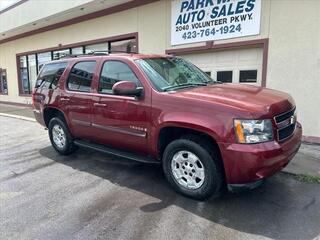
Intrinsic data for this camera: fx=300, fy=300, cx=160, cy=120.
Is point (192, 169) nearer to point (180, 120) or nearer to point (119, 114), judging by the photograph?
point (180, 120)

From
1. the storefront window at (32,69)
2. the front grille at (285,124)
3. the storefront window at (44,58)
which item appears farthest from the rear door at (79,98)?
the storefront window at (32,69)

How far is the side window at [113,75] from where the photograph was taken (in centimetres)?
464

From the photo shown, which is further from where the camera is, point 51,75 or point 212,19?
point 212,19

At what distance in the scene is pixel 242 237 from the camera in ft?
10.3

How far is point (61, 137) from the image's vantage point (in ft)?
20.2

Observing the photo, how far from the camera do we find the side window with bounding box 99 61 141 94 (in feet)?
15.2

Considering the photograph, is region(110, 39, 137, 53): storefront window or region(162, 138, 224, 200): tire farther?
region(110, 39, 137, 53): storefront window

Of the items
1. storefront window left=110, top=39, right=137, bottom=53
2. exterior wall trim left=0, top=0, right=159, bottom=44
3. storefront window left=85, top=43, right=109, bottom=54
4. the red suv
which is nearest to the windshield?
the red suv

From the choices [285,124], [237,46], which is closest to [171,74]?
[285,124]

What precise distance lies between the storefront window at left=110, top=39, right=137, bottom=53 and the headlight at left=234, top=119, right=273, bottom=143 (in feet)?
25.3

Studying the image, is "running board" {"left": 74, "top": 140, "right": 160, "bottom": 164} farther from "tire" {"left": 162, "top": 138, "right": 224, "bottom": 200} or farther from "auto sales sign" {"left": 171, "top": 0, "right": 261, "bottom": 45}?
"auto sales sign" {"left": 171, "top": 0, "right": 261, "bottom": 45}

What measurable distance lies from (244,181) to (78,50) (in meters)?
11.3

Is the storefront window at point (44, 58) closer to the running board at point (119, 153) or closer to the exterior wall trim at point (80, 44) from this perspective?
the exterior wall trim at point (80, 44)

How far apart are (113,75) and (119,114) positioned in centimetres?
72
